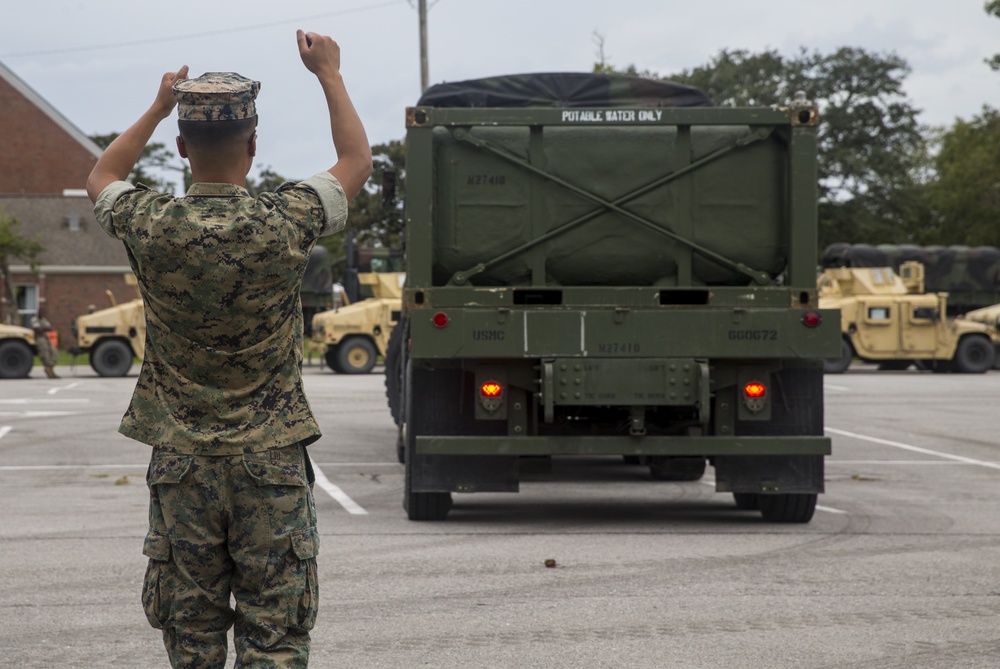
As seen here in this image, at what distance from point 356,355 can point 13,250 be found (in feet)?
82.7

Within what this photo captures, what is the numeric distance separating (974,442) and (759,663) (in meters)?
12.8

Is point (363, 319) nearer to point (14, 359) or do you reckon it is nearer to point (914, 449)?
point (14, 359)

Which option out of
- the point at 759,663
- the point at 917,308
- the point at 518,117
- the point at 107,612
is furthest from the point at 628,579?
the point at 917,308

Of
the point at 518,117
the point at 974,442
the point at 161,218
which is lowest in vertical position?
the point at 974,442

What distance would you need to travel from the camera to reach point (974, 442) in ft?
58.7

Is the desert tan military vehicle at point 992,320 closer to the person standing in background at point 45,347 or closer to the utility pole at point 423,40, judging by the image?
the utility pole at point 423,40

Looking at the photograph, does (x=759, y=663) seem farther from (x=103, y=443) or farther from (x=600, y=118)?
(x=103, y=443)

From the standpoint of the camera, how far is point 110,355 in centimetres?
3469

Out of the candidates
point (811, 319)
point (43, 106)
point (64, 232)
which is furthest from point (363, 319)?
point (43, 106)

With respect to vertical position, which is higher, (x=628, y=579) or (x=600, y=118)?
(x=600, y=118)

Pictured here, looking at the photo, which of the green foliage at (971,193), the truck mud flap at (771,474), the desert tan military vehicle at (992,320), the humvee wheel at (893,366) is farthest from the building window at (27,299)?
the truck mud flap at (771,474)

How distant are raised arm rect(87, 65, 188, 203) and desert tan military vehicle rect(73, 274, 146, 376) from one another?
31.2 meters

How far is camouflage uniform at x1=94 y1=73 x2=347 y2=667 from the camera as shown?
3543 millimetres

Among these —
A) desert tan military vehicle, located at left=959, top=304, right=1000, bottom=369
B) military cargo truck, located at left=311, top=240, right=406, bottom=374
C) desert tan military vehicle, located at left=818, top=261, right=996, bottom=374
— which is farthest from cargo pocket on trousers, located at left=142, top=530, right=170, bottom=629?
desert tan military vehicle, located at left=959, top=304, right=1000, bottom=369
